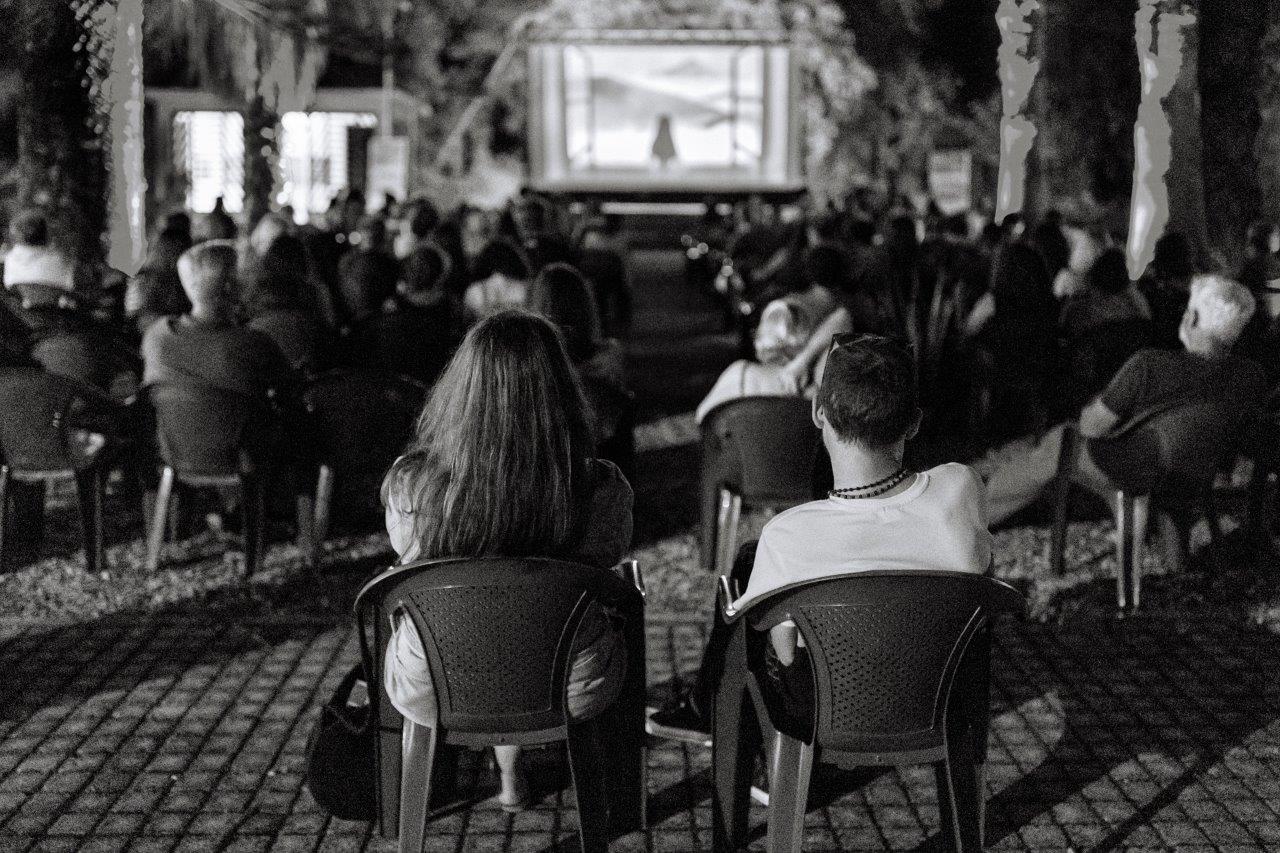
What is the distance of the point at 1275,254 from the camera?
29.7ft

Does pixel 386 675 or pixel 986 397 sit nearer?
pixel 386 675

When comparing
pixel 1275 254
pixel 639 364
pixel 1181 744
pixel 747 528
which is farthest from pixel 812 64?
pixel 1181 744

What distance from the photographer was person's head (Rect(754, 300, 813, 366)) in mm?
6066

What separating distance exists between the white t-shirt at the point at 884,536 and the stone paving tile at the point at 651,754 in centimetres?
100

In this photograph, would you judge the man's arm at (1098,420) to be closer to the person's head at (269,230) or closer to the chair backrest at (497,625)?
the chair backrest at (497,625)

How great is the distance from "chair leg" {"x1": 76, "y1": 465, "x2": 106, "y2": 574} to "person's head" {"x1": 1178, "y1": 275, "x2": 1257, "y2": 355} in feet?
14.7

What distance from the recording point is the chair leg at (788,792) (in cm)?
343

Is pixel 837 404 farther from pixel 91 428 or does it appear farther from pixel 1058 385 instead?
pixel 1058 385

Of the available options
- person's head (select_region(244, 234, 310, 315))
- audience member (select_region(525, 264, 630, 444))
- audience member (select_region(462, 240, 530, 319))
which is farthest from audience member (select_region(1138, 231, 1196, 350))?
person's head (select_region(244, 234, 310, 315))

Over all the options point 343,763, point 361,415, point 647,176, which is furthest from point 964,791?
point 647,176

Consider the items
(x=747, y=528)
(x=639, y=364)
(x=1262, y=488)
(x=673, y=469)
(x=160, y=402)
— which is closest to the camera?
(x=160, y=402)

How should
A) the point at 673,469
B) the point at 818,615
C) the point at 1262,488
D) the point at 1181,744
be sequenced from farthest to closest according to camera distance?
the point at 673,469 < the point at 1262,488 < the point at 1181,744 < the point at 818,615

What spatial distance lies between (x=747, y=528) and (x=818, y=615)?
4.20 metres

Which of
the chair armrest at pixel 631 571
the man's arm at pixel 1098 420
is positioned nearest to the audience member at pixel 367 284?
the man's arm at pixel 1098 420
